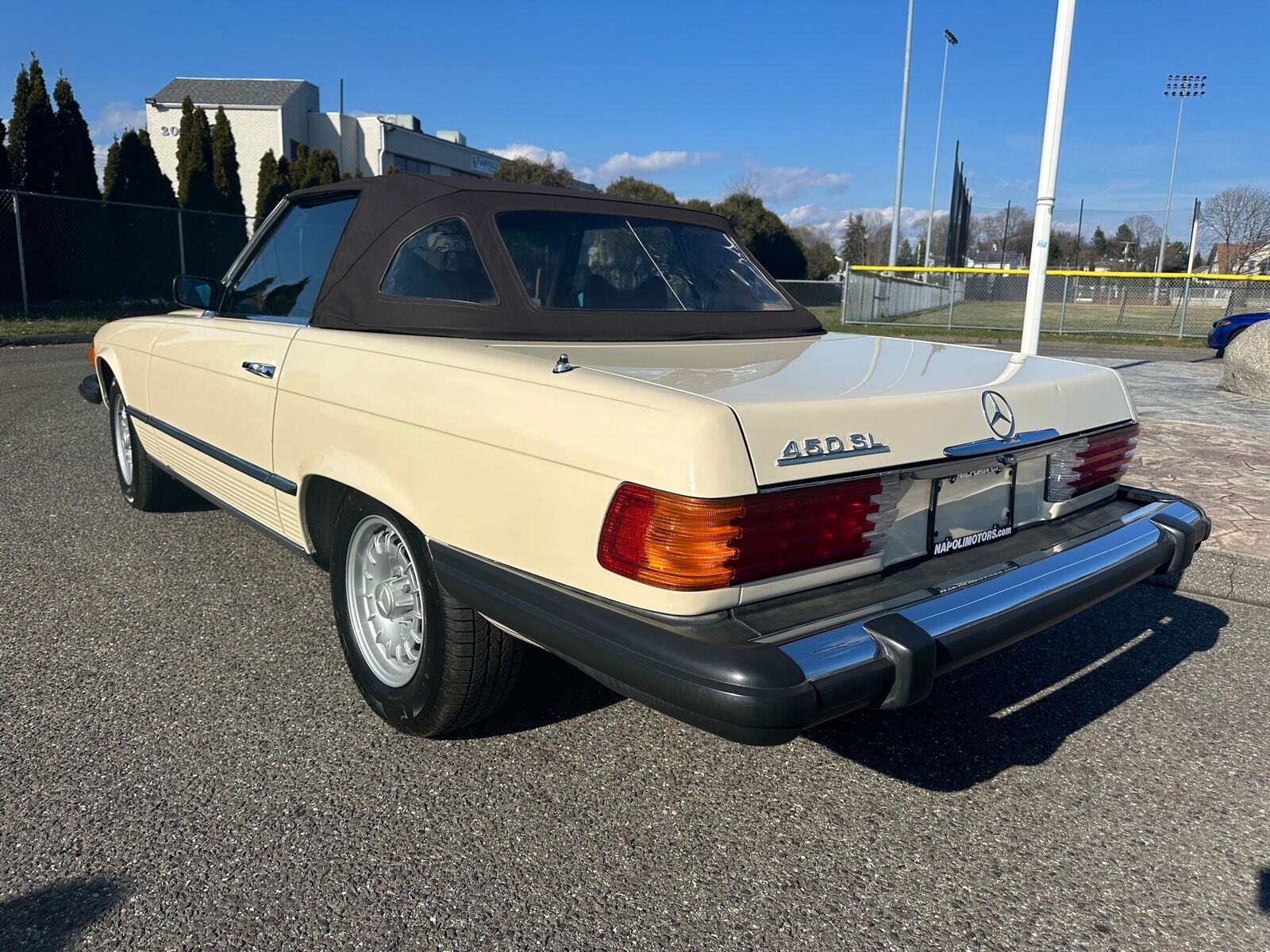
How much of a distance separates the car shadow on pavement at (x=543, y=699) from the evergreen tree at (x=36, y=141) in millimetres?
17912

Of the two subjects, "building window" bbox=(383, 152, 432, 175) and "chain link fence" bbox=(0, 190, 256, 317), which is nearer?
"chain link fence" bbox=(0, 190, 256, 317)

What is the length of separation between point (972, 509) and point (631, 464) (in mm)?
1090

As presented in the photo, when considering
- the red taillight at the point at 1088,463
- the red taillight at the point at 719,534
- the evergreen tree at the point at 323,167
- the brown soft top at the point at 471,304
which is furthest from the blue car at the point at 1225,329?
the evergreen tree at the point at 323,167

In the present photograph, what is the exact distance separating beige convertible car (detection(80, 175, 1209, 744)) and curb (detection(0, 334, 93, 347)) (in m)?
11.1

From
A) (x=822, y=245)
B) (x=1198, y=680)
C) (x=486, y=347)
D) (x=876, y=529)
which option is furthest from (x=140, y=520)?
(x=822, y=245)

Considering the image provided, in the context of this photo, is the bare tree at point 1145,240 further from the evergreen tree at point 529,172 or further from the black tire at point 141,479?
A: the black tire at point 141,479

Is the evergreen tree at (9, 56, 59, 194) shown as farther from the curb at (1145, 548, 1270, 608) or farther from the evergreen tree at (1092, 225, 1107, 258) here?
the evergreen tree at (1092, 225, 1107, 258)

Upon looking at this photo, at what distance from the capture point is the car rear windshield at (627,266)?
3051 mm

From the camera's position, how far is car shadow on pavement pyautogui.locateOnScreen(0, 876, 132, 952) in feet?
6.35

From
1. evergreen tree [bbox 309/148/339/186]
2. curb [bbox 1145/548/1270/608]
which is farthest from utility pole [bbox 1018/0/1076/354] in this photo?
evergreen tree [bbox 309/148/339/186]

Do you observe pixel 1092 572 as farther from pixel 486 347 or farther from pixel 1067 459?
pixel 486 347

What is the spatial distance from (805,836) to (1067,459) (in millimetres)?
1380

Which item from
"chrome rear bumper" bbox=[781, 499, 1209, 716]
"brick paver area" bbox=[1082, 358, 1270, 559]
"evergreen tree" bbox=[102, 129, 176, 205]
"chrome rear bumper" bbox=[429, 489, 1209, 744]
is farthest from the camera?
"evergreen tree" bbox=[102, 129, 176, 205]

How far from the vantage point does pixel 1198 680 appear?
3379mm
